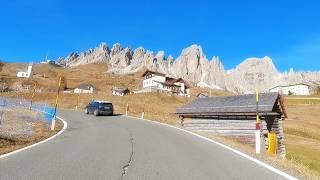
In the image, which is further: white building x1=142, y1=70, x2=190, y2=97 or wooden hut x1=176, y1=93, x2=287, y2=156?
white building x1=142, y1=70, x2=190, y2=97

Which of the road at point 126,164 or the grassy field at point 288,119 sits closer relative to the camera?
the road at point 126,164

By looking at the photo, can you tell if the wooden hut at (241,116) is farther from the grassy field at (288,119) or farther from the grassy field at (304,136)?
the grassy field at (304,136)

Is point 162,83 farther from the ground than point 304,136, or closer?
farther from the ground

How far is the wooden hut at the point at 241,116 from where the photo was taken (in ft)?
90.9

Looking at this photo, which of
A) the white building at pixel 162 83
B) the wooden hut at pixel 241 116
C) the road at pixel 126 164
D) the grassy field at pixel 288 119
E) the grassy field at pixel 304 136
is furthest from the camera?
the white building at pixel 162 83

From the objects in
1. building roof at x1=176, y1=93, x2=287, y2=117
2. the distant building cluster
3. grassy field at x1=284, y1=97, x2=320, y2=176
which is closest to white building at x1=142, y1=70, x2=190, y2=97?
the distant building cluster

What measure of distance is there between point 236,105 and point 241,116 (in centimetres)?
101

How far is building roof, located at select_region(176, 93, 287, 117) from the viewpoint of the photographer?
27514 millimetres

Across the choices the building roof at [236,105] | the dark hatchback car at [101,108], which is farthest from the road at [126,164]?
the dark hatchback car at [101,108]

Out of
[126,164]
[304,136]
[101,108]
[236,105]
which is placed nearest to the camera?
[126,164]

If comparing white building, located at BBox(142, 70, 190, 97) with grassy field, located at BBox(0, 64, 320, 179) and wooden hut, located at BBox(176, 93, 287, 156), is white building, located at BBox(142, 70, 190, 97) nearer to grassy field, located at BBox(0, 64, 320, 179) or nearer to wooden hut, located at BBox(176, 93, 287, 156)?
grassy field, located at BBox(0, 64, 320, 179)

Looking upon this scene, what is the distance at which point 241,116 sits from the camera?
2919cm

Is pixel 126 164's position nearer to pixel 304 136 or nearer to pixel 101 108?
pixel 101 108

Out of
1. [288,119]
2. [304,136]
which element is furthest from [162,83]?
[304,136]
